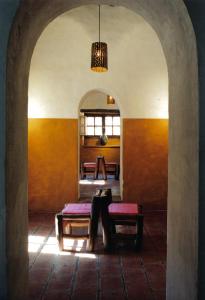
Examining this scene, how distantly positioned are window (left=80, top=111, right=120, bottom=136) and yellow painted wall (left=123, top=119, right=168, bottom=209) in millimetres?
6863

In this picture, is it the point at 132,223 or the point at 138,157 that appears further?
the point at 138,157

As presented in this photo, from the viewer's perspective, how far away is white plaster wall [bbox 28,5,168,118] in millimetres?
7172

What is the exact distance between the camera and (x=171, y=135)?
8.75ft

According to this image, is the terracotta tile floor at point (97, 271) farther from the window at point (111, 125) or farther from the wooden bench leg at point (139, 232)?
the window at point (111, 125)

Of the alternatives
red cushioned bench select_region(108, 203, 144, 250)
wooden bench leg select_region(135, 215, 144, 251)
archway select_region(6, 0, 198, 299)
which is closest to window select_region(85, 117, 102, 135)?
red cushioned bench select_region(108, 203, 144, 250)

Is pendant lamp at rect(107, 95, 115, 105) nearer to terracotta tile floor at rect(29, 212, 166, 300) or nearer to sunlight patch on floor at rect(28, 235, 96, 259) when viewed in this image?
terracotta tile floor at rect(29, 212, 166, 300)

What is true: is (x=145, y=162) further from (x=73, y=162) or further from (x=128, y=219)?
(x=128, y=219)

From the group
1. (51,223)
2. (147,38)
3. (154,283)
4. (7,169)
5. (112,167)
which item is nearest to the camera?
(7,169)

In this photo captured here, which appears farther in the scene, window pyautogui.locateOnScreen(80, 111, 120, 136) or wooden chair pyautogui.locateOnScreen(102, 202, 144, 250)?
window pyautogui.locateOnScreen(80, 111, 120, 136)

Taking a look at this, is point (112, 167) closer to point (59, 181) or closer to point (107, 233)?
point (59, 181)

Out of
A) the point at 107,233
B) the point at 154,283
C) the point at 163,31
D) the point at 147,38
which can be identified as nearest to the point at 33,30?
the point at 163,31

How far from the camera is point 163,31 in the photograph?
102 inches

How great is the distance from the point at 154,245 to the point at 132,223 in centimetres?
50

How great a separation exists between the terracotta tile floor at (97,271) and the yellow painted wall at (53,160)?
74.2 inches
